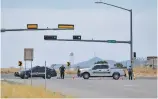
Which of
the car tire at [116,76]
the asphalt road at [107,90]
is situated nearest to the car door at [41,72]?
the car tire at [116,76]

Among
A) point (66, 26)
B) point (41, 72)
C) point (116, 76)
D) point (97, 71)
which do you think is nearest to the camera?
point (66, 26)

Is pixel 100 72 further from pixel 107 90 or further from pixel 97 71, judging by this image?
pixel 107 90

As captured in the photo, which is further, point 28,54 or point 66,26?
point 66,26

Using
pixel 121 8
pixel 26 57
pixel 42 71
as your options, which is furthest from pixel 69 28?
pixel 121 8

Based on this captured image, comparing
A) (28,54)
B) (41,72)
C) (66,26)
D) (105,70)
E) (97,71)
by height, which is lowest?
(41,72)

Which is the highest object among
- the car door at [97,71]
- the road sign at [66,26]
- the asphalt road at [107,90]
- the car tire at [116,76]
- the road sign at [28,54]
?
the road sign at [66,26]

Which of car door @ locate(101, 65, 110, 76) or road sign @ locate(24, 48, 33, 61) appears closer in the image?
road sign @ locate(24, 48, 33, 61)

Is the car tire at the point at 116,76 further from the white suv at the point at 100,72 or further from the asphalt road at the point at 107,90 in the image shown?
the asphalt road at the point at 107,90

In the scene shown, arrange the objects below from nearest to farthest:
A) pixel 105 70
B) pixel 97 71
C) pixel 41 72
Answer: pixel 105 70 < pixel 97 71 < pixel 41 72

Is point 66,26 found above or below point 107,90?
above

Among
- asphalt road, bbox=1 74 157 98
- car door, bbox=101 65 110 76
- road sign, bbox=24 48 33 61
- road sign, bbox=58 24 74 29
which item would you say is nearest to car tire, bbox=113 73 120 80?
car door, bbox=101 65 110 76

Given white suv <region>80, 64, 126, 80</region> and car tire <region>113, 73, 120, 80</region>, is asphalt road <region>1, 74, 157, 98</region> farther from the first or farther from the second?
white suv <region>80, 64, 126, 80</region>

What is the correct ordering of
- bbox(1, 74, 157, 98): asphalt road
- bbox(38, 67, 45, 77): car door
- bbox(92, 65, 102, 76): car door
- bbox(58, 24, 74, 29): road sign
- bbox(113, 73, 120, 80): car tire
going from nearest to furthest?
bbox(1, 74, 157, 98): asphalt road
bbox(58, 24, 74, 29): road sign
bbox(113, 73, 120, 80): car tire
bbox(92, 65, 102, 76): car door
bbox(38, 67, 45, 77): car door

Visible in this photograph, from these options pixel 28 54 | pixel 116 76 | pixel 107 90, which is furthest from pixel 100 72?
pixel 107 90
